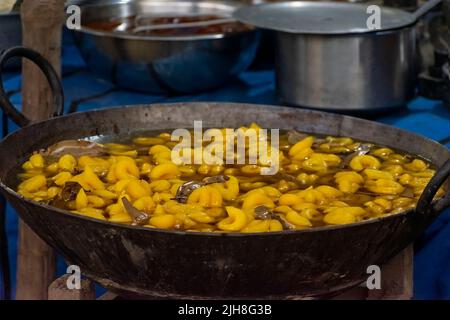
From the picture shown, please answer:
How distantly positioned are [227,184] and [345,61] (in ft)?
2.93

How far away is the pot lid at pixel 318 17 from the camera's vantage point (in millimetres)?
2518

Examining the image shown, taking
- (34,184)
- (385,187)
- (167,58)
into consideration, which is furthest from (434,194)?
(167,58)

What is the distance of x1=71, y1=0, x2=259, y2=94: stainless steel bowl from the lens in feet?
8.85

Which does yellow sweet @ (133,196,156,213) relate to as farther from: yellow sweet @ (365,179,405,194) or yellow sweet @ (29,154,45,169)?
yellow sweet @ (365,179,405,194)

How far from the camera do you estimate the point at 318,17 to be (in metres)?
2.70

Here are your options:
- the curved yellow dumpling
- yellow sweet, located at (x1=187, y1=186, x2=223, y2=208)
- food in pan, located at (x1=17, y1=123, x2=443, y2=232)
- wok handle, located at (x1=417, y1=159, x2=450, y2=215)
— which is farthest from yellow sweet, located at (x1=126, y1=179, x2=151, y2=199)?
wok handle, located at (x1=417, y1=159, x2=450, y2=215)

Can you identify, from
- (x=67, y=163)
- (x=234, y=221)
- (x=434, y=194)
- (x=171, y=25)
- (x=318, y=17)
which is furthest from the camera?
(x=171, y=25)

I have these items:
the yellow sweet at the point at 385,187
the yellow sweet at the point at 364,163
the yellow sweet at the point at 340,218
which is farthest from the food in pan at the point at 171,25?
the yellow sweet at the point at 340,218

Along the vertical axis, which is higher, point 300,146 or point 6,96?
point 6,96

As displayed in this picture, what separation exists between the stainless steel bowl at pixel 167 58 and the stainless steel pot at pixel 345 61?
181 millimetres

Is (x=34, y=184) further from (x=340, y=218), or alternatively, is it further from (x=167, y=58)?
(x=167, y=58)
